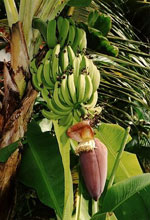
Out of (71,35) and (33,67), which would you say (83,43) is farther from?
(33,67)

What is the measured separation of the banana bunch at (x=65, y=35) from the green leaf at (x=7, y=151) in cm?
30

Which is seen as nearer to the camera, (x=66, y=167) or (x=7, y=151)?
(x=66, y=167)

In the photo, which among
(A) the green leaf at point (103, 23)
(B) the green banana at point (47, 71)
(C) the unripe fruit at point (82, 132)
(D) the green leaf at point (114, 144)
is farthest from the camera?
(A) the green leaf at point (103, 23)

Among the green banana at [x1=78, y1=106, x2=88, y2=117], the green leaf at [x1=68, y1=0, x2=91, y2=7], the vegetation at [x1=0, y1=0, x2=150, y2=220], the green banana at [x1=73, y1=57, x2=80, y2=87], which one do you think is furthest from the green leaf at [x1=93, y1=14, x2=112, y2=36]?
the green banana at [x1=78, y1=106, x2=88, y2=117]

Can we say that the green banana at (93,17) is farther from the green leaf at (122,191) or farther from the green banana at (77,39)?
the green leaf at (122,191)

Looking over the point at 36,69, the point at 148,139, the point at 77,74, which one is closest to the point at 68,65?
the point at 77,74

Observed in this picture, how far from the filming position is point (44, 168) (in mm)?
996

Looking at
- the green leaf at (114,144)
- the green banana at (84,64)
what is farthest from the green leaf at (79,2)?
the green leaf at (114,144)

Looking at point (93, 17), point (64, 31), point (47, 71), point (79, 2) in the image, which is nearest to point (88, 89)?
point (47, 71)

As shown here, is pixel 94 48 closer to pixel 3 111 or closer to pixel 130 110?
pixel 3 111

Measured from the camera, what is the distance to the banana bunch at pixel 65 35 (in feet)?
3.31

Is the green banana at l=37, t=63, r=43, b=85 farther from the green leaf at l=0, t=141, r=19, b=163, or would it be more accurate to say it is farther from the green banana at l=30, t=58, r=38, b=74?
the green leaf at l=0, t=141, r=19, b=163

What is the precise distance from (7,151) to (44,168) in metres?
0.11

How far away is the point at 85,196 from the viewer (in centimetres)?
101
